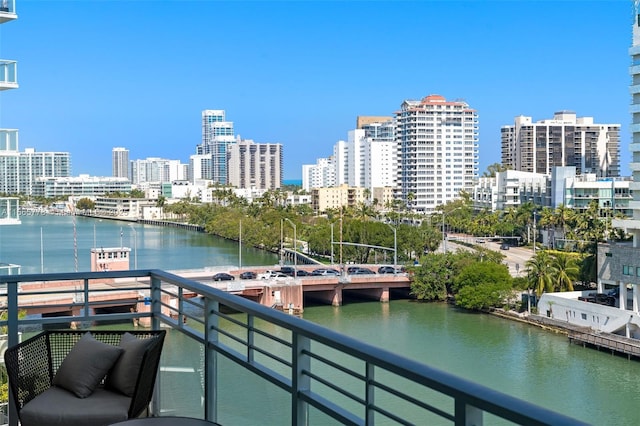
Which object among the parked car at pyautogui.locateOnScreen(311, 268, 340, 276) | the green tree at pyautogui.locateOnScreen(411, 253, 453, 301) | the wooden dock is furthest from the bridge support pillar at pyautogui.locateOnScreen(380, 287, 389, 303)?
the wooden dock

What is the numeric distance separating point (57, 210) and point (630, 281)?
9862cm

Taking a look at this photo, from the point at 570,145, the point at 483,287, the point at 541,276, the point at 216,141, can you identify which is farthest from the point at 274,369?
the point at 216,141

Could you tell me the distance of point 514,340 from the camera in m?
23.5

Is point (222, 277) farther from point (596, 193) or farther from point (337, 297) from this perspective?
point (596, 193)

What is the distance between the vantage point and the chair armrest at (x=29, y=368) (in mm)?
2951

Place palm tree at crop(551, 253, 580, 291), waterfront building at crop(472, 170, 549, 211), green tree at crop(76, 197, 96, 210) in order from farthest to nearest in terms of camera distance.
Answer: green tree at crop(76, 197, 96, 210) → waterfront building at crop(472, 170, 549, 211) → palm tree at crop(551, 253, 580, 291)

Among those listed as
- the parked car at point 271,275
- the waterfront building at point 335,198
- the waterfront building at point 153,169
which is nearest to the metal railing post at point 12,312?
the parked car at point 271,275

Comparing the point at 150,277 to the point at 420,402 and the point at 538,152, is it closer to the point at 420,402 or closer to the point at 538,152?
the point at 420,402

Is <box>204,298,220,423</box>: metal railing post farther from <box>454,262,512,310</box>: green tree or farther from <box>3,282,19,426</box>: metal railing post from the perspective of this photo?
<box>454,262,512,310</box>: green tree

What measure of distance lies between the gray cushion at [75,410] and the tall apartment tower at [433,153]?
74136 mm

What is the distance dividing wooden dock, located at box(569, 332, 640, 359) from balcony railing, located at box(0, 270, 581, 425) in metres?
20.0

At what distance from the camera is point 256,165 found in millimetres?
148750

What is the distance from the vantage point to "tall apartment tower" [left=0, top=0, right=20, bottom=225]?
10.6 meters

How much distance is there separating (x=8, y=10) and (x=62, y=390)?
29.4 feet
